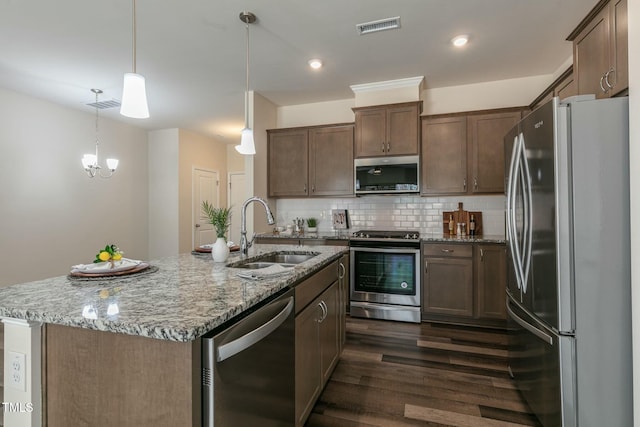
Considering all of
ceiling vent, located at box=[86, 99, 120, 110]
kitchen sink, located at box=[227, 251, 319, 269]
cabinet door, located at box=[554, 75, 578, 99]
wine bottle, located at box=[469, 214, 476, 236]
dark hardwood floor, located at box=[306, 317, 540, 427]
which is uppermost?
ceiling vent, located at box=[86, 99, 120, 110]

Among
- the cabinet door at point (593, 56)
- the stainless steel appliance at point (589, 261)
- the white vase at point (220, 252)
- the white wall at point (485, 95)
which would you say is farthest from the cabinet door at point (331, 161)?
the stainless steel appliance at point (589, 261)

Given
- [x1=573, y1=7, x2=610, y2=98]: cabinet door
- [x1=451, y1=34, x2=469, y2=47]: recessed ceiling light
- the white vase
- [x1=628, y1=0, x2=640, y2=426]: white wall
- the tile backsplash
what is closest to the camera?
[x1=628, y1=0, x2=640, y2=426]: white wall

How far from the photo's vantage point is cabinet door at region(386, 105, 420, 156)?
3682mm

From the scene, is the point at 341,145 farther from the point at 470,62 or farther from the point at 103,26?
the point at 103,26

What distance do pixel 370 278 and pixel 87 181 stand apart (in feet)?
14.5

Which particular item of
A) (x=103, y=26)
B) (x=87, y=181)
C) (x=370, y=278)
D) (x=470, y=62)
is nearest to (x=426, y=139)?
(x=470, y=62)

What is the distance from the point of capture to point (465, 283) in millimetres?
3240

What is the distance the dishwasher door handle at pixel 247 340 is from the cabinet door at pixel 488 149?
309 centimetres

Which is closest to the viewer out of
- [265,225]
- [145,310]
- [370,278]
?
[145,310]

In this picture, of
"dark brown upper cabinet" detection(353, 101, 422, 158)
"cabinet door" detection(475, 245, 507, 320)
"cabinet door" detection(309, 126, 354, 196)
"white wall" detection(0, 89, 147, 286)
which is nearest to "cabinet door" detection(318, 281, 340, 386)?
"cabinet door" detection(475, 245, 507, 320)

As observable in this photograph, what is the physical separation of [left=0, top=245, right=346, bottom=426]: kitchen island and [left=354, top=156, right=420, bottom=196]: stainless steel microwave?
2.82m

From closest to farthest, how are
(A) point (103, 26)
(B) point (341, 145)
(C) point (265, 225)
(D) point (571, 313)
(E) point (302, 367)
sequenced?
(D) point (571, 313)
(E) point (302, 367)
(A) point (103, 26)
(B) point (341, 145)
(C) point (265, 225)

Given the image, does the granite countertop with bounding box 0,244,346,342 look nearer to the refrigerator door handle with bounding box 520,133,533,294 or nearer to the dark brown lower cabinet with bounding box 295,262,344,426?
the dark brown lower cabinet with bounding box 295,262,344,426

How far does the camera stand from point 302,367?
5.32 feet
